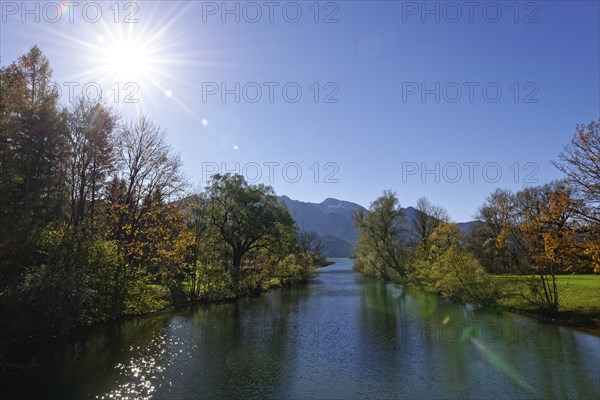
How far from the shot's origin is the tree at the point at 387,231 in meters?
58.6

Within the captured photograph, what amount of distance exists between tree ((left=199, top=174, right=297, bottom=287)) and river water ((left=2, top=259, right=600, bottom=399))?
17558mm

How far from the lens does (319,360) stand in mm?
16125

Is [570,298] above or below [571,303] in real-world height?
above

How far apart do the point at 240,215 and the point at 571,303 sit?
31.9 meters

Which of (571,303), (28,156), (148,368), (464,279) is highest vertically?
(28,156)

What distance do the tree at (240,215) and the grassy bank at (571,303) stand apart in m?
24.8

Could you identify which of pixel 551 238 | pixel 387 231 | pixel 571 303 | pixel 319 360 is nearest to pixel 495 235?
pixel 387 231

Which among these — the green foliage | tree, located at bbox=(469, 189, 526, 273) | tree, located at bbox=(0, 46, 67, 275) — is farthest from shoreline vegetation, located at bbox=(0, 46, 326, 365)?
tree, located at bbox=(469, 189, 526, 273)

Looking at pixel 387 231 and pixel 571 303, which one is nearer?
pixel 571 303

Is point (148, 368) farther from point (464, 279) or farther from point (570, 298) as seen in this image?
point (570, 298)

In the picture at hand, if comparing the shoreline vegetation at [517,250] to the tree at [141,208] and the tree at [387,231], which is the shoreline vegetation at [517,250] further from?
the tree at [141,208]

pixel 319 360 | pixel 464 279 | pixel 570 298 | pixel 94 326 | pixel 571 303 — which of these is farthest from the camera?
pixel 464 279

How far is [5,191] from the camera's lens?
18125 millimetres

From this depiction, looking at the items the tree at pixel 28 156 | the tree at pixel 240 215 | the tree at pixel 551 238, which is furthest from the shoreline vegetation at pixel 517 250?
the tree at pixel 28 156
